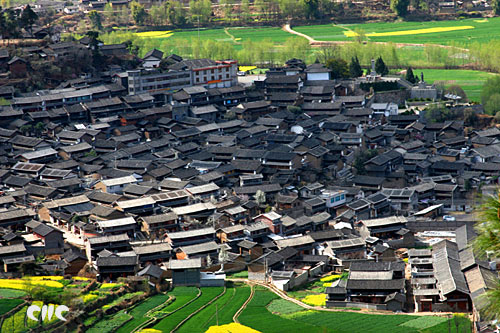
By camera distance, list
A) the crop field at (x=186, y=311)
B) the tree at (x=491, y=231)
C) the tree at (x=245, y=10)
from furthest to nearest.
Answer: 1. the tree at (x=245, y=10)
2. the crop field at (x=186, y=311)
3. the tree at (x=491, y=231)

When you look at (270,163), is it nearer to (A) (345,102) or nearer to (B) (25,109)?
(A) (345,102)

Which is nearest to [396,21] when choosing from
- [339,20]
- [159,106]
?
[339,20]

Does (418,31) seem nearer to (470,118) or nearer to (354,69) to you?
(354,69)

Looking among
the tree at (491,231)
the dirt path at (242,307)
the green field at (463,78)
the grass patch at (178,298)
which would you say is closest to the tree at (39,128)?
the grass patch at (178,298)

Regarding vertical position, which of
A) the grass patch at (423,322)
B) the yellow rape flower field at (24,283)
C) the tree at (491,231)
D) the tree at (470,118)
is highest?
the tree at (491,231)

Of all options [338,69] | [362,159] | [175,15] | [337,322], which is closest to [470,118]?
[338,69]

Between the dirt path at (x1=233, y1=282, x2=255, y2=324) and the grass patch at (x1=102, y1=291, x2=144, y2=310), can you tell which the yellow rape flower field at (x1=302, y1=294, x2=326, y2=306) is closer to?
the dirt path at (x1=233, y1=282, x2=255, y2=324)

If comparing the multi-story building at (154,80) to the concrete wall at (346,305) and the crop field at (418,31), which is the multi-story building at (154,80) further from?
the concrete wall at (346,305)
